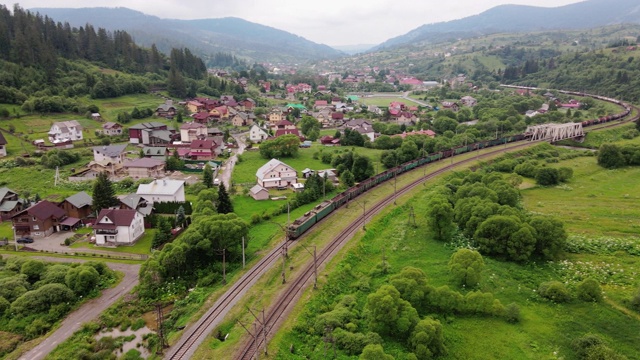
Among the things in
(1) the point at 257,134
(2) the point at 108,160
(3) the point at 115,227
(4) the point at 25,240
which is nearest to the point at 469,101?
(1) the point at 257,134

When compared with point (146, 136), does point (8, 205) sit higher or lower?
lower

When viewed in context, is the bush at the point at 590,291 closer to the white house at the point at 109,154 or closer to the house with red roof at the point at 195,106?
the white house at the point at 109,154

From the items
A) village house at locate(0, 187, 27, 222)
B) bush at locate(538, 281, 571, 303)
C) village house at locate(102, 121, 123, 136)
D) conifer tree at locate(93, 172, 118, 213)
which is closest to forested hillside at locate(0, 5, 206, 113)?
village house at locate(102, 121, 123, 136)

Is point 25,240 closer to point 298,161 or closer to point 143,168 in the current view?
point 143,168

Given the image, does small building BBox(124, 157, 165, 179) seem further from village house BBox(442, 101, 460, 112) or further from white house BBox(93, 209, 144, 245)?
village house BBox(442, 101, 460, 112)

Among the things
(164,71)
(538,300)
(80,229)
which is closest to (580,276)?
(538,300)

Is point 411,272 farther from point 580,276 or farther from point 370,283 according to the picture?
point 580,276
